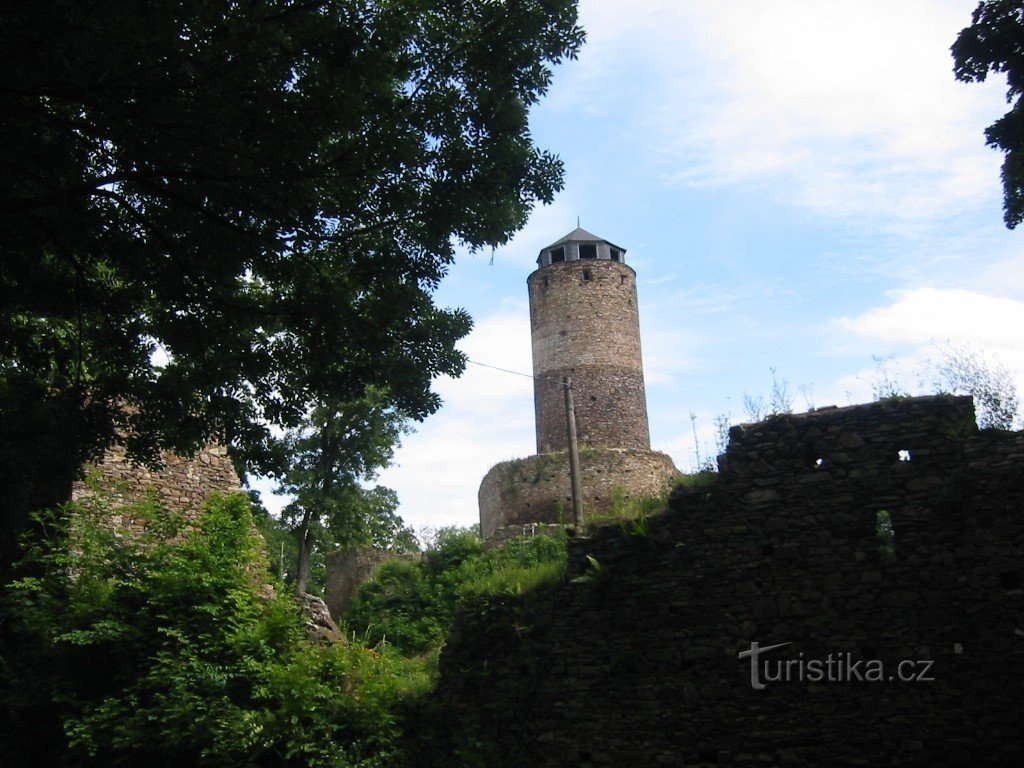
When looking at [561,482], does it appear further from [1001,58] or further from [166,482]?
[1001,58]

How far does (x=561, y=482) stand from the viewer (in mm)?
25328

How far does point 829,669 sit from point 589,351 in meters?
21.1

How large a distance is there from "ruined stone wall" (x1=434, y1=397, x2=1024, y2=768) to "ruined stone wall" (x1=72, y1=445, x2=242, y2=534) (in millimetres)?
6645

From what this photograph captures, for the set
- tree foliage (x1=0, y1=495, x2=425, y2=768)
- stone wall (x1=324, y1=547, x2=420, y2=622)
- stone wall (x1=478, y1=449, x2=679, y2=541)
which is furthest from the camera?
stone wall (x1=478, y1=449, x2=679, y2=541)

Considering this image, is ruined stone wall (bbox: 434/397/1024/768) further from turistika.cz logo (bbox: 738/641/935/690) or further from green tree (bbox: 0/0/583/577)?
green tree (bbox: 0/0/583/577)

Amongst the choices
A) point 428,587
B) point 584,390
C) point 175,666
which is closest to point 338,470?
point 428,587

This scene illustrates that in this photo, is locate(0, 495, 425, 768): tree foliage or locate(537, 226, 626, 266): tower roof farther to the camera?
locate(537, 226, 626, 266): tower roof

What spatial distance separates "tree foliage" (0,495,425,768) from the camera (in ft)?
36.2

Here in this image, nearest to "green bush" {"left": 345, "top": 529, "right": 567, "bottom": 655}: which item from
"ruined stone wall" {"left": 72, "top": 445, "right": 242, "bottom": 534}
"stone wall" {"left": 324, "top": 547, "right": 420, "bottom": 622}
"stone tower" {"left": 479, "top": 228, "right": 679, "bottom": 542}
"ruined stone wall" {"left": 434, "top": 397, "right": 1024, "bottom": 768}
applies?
"stone wall" {"left": 324, "top": 547, "right": 420, "bottom": 622}

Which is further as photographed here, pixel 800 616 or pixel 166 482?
pixel 166 482

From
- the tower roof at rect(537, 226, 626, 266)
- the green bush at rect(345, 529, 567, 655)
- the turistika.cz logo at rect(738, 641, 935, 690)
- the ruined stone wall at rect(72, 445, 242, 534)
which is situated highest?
the tower roof at rect(537, 226, 626, 266)

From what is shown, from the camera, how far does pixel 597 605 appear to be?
1000cm

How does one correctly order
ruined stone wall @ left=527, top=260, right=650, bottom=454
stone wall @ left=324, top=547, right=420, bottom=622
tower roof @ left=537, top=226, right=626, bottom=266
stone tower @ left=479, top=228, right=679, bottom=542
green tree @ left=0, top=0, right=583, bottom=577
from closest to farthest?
green tree @ left=0, top=0, right=583, bottom=577, stone wall @ left=324, top=547, right=420, bottom=622, stone tower @ left=479, top=228, right=679, bottom=542, ruined stone wall @ left=527, top=260, right=650, bottom=454, tower roof @ left=537, top=226, right=626, bottom=266

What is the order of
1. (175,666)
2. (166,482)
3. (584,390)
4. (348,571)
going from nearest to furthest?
(175,666), (166,482), (348,571), (584,390)
